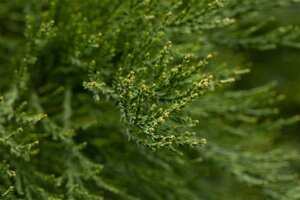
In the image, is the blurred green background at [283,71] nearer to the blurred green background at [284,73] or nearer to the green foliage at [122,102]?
the blurred green background at [284,73]

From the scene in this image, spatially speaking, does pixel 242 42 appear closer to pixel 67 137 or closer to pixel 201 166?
pixel 201 166

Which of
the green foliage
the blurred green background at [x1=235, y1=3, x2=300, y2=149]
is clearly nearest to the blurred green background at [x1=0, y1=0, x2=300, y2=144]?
the blurred green background at [x1=235, y1=3, x2=300, y2=149]

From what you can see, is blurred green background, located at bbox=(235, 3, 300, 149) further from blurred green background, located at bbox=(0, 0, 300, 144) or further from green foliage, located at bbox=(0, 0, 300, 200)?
green foliage, located at bbox=(0, 0, 300, 200)

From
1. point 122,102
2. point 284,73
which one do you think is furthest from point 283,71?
point 122,102

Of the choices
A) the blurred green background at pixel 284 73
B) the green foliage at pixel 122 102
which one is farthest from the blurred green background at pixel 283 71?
the green foliage at pixel 122 102

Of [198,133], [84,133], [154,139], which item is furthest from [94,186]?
[154,139]

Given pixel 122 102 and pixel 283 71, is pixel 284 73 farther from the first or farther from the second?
pixel 122 102

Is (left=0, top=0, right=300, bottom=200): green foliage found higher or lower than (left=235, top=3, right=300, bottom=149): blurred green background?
lower

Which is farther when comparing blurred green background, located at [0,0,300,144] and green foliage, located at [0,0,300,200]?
blurred green background, located at [0,0,300,144]
